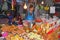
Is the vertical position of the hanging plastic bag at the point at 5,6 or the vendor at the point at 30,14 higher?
the hanging plastic bag at the point at 5,6

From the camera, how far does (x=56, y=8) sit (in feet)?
7.95

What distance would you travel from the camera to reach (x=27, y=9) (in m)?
2.27

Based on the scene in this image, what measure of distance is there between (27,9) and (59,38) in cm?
67

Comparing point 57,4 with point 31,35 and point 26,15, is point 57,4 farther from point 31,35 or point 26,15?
point 31,35

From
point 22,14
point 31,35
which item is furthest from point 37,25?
point 22,14

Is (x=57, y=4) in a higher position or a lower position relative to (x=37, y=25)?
higher

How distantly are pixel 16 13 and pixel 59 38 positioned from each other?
738 millimetres

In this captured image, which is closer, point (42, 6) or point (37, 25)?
point (37, 25)

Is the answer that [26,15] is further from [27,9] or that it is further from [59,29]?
[59,29]

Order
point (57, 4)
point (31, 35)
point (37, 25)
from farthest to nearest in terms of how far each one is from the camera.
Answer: point (57, 4)
point (37, 25)
point (31, 35)

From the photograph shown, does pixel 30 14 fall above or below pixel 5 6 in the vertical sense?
below

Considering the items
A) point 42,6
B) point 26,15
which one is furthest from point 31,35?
point 42,6

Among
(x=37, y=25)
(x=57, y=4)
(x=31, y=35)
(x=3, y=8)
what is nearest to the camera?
(x=31, y=35)

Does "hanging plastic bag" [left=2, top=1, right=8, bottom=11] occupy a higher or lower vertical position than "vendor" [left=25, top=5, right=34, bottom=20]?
higher
